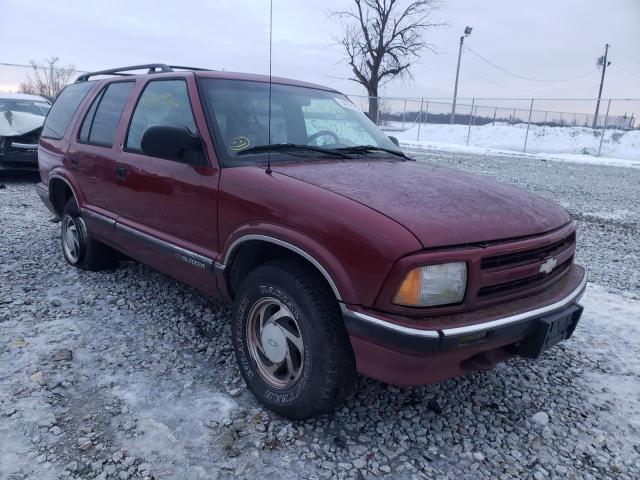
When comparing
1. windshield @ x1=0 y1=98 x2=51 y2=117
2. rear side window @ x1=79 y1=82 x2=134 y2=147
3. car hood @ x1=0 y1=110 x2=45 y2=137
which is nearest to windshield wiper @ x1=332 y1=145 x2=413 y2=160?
rear side window @ x1=79 y1=82 x2=134 y2=147

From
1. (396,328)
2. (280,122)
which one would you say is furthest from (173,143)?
(396,328)

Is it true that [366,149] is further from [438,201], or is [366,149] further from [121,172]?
[121,172]

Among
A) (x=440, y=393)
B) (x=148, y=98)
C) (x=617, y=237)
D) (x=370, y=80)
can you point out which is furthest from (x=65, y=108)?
(x=370, y=80)

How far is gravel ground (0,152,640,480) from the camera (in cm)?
225

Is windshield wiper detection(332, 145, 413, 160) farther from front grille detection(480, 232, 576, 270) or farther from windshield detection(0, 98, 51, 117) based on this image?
windshield detection(0, 98, 51, 117)

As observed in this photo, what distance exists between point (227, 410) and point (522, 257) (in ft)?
5.69

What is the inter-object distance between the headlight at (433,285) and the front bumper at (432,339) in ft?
0.26

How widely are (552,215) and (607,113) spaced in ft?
79.5

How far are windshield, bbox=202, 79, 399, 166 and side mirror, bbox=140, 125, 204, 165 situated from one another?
15 centimetres

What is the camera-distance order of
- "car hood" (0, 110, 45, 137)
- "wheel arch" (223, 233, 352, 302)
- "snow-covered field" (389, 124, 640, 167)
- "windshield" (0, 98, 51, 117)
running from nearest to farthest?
"wheel arch" (223, 233, 352, 302)
"car hood" (0, 110, 45, 137)
"windshield" (0, 98, 51, 117)
"snow-covered field" (389, 124, 640, 167)

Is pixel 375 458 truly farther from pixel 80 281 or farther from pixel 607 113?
pixel 607 113

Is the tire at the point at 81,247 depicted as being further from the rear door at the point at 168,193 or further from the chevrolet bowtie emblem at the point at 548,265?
the chevrolet bowtie emblem at the point at 548,265

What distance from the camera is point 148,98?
3609mm

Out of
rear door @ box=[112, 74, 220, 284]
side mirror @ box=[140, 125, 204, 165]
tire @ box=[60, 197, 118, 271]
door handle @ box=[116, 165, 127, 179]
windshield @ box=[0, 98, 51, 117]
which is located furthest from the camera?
windshield @ box=[0, 98, 51, 117]
